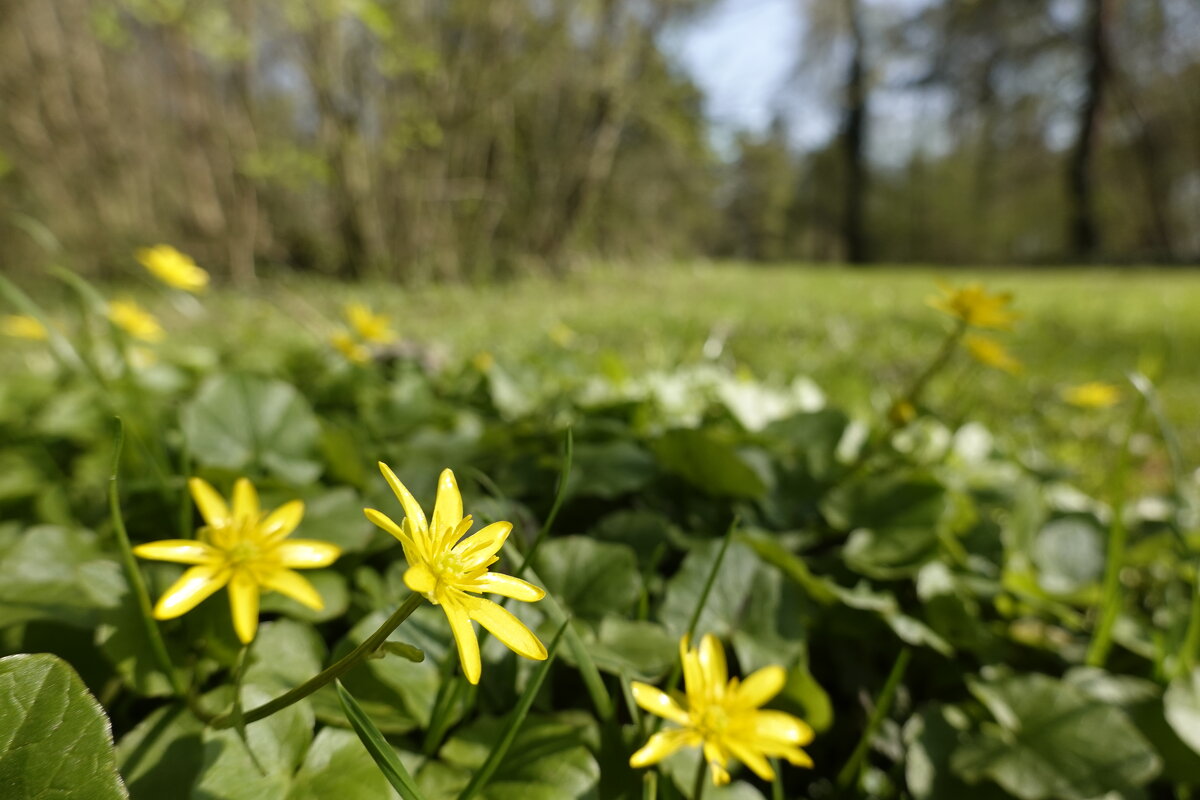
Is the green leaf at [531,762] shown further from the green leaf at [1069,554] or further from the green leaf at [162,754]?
the green leaf at [1069,554]

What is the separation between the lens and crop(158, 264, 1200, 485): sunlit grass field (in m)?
2.38

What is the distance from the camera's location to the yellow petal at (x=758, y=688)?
2.05 ft

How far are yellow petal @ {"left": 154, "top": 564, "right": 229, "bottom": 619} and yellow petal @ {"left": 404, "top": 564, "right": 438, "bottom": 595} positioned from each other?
19 centimetres

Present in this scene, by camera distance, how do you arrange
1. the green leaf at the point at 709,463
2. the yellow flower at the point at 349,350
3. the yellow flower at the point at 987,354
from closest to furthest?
1. the green leaf at the point at 709,463
2. the yellow flower at the point at 987,354
3. the yellow flower at the point at 349,350

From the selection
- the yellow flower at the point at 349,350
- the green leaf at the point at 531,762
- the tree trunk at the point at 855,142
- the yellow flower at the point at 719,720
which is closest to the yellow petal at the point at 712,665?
the yellow flower at the point at 719,720

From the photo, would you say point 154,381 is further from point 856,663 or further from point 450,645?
point 856,663

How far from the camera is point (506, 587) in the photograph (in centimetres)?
49

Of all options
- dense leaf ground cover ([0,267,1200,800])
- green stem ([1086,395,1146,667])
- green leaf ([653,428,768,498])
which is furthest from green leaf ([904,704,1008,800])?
green leaf ([653,428,768,498])

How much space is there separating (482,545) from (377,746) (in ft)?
0.47

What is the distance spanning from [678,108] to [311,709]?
9.54 meters

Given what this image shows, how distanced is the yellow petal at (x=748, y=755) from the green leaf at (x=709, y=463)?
0.41 meters

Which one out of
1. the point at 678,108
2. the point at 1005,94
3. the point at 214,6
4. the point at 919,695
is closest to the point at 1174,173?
the point at 1005,94

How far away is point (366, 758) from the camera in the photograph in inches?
23.1

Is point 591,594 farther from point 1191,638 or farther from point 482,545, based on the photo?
point 1191,638
